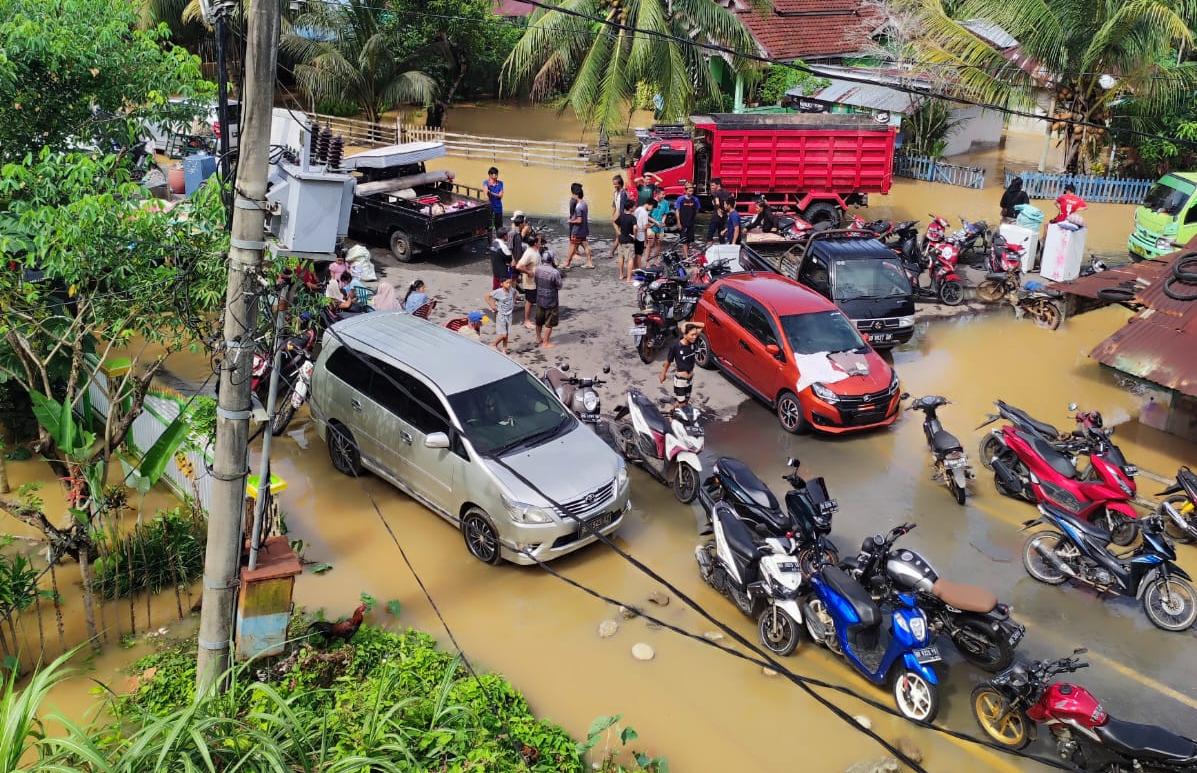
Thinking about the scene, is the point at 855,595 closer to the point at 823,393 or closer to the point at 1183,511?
the point at 823,393

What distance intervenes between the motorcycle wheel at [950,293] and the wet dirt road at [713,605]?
425 centimetres

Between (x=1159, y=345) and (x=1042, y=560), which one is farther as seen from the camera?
(x=1159, y=345)

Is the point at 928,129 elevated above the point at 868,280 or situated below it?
above

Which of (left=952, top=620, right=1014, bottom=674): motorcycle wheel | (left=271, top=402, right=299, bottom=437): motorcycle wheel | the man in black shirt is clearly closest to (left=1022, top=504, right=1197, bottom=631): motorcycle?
(left=952, top=620, right=1014, bottom=674): motorcycle wheel

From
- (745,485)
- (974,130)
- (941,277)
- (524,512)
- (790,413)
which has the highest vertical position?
(974,130)

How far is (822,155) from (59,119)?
15032 millimetres

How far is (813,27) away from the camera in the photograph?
98.9 ft

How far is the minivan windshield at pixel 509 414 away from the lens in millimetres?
10164

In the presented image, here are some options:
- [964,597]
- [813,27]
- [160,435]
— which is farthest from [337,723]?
[813,27]

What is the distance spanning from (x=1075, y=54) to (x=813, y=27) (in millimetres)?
9118

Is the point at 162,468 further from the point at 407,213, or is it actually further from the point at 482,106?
the point at 482,106

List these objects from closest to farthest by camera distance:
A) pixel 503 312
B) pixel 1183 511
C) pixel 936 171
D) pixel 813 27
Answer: pixel 1183 511
pixel 503 312
pixel 936 171
pixel 813 27

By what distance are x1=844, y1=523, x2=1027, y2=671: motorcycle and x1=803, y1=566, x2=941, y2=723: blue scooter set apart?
9.3 inches

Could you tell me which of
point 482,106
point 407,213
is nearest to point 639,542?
point 407,213
